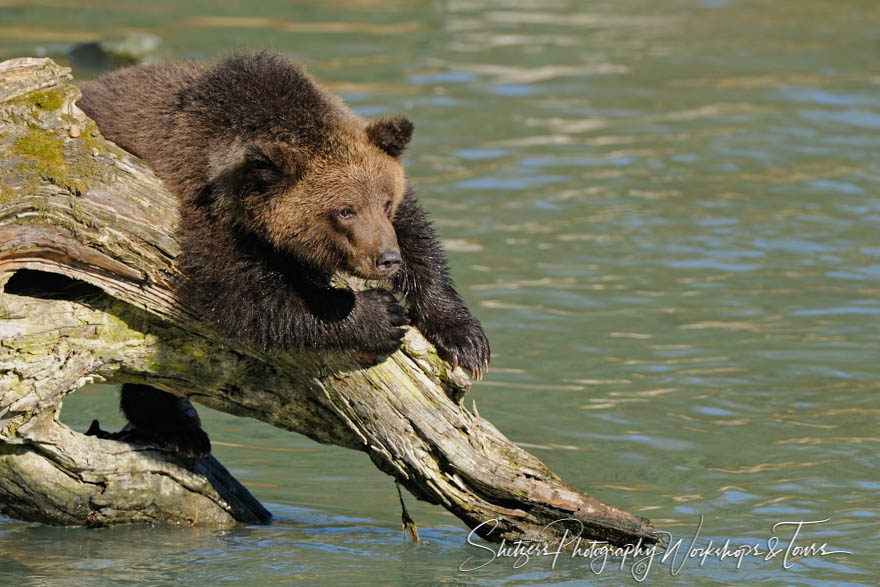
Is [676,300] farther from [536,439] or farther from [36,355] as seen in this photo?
[36,355]

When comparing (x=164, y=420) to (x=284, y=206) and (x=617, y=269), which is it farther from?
(x=617, y=269)

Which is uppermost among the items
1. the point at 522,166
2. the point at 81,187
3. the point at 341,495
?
the point at 81,187

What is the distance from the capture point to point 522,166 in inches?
595

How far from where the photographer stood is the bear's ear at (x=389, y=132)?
659 cm

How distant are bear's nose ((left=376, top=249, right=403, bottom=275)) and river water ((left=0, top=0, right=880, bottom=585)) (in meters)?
1.57

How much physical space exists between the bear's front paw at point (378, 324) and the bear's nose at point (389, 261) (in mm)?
173

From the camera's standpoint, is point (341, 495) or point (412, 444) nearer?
point (412, 444)

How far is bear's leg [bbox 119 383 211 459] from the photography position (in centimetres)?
699

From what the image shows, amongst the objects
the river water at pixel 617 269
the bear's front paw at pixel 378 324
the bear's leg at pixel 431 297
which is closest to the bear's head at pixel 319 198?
the bear's front paw at pixel 378 324

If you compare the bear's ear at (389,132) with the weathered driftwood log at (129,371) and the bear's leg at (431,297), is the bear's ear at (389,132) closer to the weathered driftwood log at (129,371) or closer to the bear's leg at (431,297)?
the bear's leg at (431,297)

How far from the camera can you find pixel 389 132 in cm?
660

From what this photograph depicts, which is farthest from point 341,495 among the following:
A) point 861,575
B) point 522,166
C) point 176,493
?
point 522,166

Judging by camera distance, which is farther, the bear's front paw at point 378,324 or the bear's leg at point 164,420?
the bear's leg at point 164,420

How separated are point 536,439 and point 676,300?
9.76 feet
